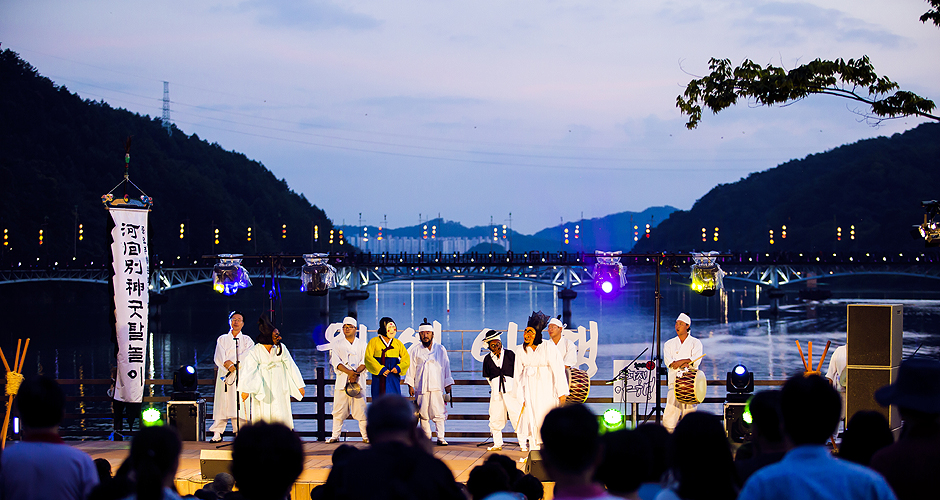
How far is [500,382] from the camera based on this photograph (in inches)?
396

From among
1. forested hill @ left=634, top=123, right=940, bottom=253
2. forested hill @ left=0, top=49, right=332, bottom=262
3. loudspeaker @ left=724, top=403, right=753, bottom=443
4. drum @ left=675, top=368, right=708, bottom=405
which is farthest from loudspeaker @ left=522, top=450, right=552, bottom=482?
forested hill @ left=634, top=123, right=940, bottom=253

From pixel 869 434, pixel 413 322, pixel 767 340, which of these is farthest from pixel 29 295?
pixel 869 434

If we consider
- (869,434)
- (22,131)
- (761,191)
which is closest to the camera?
(869,434)

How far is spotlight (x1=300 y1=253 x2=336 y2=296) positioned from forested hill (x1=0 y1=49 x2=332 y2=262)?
4881cm

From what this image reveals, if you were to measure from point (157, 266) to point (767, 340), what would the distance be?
132ft

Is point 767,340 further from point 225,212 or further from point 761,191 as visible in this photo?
point 761,191

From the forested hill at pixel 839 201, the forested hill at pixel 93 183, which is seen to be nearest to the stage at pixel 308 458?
the forested hill at pixel 93 183

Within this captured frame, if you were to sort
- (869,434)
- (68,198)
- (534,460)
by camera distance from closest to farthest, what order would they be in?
(869,434)
(534,460)
(68,198)

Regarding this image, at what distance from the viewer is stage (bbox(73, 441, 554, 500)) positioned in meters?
7.77

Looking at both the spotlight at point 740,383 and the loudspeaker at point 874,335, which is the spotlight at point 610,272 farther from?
the loudspeaker at point 874,335

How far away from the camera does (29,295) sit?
64.2 meters

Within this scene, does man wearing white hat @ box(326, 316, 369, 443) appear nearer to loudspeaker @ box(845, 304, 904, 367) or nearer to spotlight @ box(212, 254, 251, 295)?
spotlight @ box(212, 254, 251, 295)

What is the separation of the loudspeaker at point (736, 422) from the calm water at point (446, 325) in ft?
40.5

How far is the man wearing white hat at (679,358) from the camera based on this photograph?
10.4 meters
